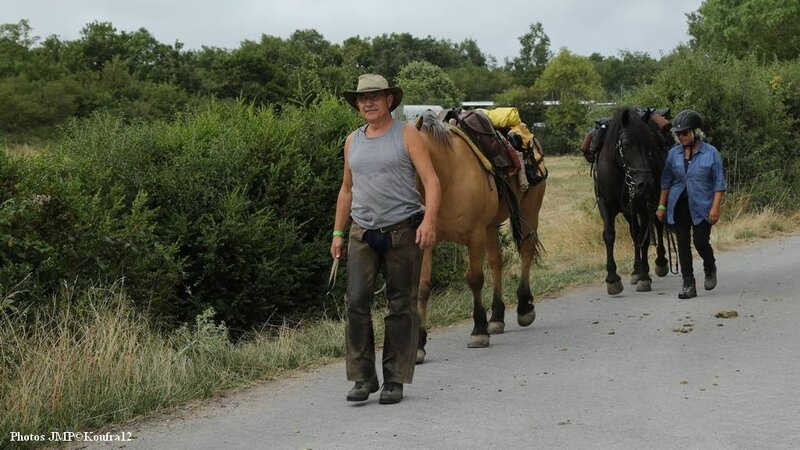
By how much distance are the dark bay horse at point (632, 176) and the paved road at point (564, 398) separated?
1.98 meters

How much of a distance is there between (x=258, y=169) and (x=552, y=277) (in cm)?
488

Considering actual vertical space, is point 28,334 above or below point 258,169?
below

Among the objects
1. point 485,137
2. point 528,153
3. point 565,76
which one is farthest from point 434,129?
point 565,76

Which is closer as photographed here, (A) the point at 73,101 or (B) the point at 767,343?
(B) the point at 767,343

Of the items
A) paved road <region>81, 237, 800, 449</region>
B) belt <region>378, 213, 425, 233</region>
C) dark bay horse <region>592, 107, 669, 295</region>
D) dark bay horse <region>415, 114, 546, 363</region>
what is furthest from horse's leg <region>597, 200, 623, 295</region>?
belt <region>378, 213, 425, 233</region>

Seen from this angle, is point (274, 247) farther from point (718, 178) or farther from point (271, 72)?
point (271, 72)

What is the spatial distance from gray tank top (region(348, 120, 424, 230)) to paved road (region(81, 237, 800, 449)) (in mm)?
1258

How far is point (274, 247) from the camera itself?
9.94 metres

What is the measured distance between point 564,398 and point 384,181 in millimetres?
1861

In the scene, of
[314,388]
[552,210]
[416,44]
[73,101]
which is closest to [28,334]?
[314,388]

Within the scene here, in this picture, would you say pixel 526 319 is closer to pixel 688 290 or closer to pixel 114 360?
pixel 688 290

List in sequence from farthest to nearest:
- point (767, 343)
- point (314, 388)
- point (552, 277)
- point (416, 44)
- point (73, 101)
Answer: point (416, 44), point (73, 101), point (552, 277), point (767, 343), point (314, 388)

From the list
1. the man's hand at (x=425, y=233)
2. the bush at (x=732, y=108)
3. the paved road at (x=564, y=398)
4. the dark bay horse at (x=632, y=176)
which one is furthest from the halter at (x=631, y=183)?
the bush at (x=732, y=108)

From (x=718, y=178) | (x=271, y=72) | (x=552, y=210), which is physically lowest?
(x=552, y=210)
